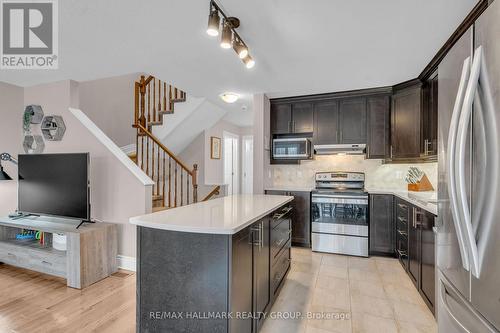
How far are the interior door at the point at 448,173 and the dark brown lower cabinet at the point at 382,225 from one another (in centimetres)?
236

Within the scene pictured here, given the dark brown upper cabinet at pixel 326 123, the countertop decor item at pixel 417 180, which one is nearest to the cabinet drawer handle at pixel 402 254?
the countertop decor item at pixel 417 180

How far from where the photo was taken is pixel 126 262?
307 cm

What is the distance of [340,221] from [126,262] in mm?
3001

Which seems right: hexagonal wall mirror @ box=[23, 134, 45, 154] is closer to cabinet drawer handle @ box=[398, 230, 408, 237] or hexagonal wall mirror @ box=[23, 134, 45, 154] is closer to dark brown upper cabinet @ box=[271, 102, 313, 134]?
dark brown upper cabinet @ box=[271, 102, 313, 134]

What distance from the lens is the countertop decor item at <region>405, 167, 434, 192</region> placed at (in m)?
3.23

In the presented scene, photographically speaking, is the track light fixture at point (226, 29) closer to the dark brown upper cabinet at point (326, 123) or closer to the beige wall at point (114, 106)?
the dark brown upper cabinet at point (326, 123)

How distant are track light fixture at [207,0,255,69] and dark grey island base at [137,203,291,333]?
1.36m

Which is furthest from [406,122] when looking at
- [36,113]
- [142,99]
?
[36,113]

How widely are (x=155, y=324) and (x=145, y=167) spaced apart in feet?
→ 11.4

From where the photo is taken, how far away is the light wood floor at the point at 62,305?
196cm

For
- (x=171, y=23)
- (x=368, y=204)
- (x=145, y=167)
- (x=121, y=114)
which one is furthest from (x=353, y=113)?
(x=121, y=114)

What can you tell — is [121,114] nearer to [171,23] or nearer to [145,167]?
[145,167]

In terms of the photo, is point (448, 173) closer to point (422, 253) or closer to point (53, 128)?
point (422, 253)
